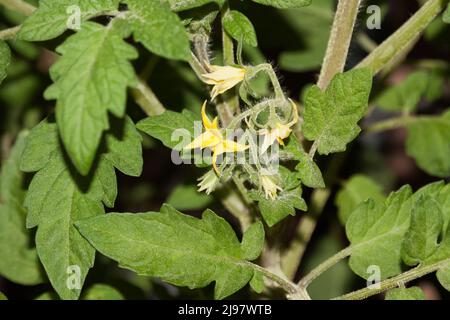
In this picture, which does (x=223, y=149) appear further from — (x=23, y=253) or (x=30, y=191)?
(x=23, y=253)

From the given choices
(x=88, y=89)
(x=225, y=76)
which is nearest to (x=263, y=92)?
(x=225, y=76)

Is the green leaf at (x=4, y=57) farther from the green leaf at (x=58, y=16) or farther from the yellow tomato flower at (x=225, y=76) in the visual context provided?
the yellow tomato flower at (x=225, y=76)

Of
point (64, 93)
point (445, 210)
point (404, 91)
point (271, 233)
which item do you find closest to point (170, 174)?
point (404, 91)

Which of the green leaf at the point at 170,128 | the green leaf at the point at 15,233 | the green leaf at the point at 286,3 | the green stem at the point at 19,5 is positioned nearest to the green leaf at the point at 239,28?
the green leaf at the point at 286,3

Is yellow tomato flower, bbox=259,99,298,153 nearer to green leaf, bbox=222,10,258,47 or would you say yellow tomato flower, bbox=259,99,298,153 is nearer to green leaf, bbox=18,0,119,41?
green leaf, bbox=222,10,258,47

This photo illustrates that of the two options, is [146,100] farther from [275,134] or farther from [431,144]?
[431,144]
